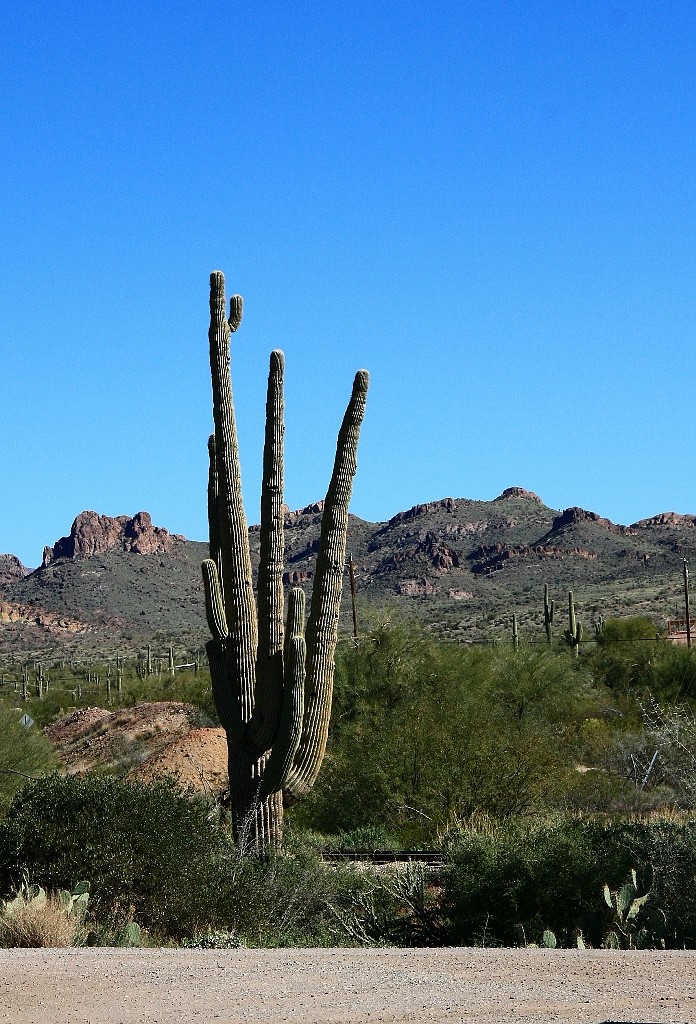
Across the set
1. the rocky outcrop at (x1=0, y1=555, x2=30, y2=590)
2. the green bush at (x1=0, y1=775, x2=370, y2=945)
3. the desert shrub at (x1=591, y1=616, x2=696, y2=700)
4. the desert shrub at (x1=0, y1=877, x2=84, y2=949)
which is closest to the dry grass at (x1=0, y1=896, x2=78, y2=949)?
the desert shrub at (x1=0, y1=877, x2=84, y2=949)

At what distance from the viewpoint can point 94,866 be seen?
13.7m

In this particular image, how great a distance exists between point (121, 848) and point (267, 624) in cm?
380

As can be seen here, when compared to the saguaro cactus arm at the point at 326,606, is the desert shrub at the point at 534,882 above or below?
below

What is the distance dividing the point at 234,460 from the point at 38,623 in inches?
3320

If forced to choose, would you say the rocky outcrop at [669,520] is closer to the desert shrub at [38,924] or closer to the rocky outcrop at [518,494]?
the rocky outcrop at [518,494]

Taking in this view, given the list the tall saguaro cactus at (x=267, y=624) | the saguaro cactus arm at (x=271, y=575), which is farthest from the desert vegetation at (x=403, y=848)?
the saguaro cactus arm at (x=271, y=575)

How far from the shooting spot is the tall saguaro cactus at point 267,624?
16266mm

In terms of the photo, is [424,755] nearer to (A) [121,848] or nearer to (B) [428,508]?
(A) [121,848]

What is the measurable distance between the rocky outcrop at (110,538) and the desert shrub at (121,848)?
321 feet

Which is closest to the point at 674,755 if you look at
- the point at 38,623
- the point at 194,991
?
the point at 194,991

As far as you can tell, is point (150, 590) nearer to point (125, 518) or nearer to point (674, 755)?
point (125, 518)

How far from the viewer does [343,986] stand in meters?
9.93

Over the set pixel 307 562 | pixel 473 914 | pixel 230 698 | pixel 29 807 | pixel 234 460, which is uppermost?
pixel 307 562

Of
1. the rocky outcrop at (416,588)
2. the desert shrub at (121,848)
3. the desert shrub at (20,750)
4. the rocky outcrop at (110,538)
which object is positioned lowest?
the desert shrub at (121,848)
